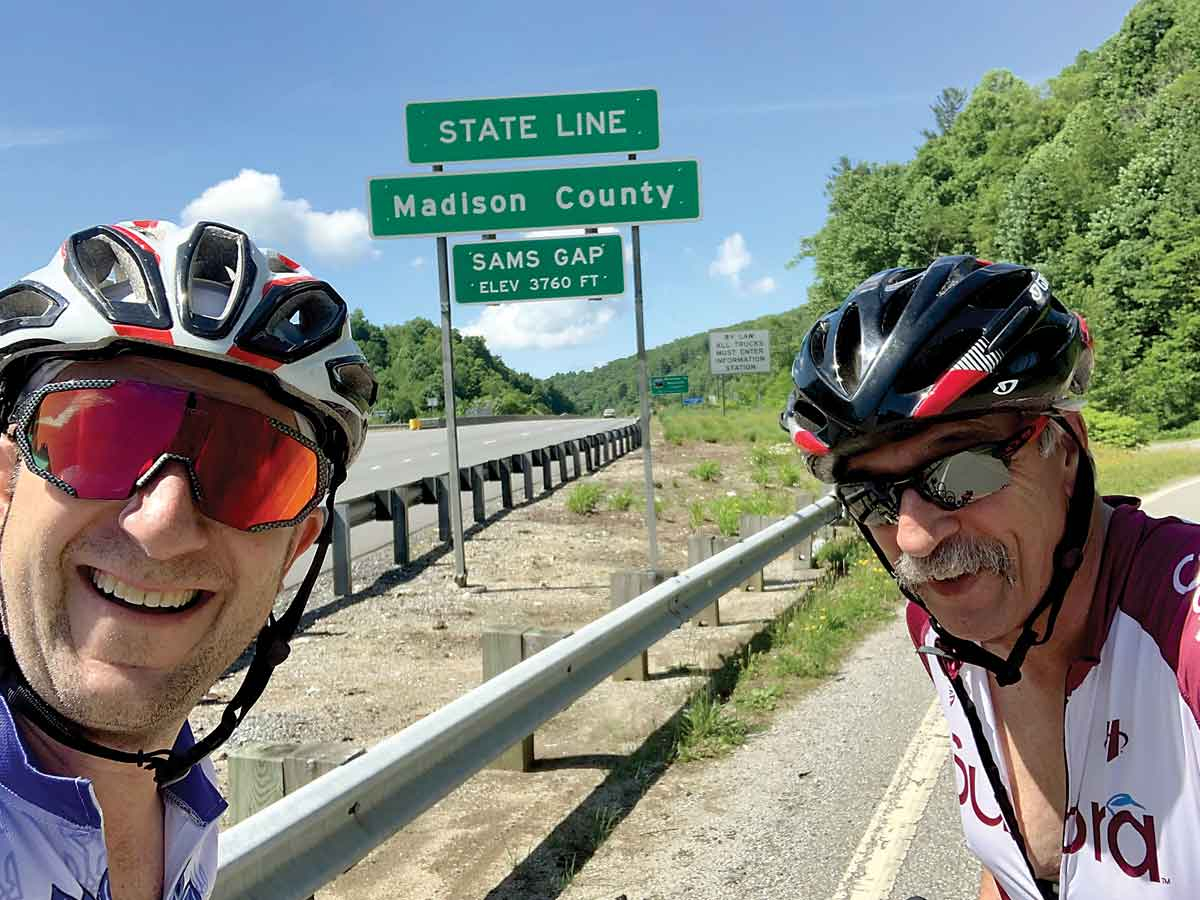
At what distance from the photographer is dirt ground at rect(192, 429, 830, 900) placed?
4.14 meters

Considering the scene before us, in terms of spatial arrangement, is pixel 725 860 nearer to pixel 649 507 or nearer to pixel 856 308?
pixel 856 308

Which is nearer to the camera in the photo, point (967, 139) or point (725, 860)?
point (725, 860)

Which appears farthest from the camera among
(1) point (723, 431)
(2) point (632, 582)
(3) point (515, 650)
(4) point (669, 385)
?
(4) point (669, 385)

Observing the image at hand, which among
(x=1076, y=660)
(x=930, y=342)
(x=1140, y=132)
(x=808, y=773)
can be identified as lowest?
(x=808, y=773)

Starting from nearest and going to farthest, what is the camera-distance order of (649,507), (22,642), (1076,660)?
(22,642) → (1076,660) → (649,507)

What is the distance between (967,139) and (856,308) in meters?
87.6

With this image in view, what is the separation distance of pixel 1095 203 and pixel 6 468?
196 feet

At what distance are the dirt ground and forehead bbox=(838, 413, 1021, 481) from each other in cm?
248

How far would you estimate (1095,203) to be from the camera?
53219mm

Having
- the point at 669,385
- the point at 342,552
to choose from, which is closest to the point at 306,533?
the point at 342,552

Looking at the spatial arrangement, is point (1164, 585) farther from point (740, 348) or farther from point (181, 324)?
point (740, 348)

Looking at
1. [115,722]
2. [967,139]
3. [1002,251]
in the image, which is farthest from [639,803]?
[967,139]

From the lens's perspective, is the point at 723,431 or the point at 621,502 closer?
the point at 621,502

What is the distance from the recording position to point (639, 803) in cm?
468
